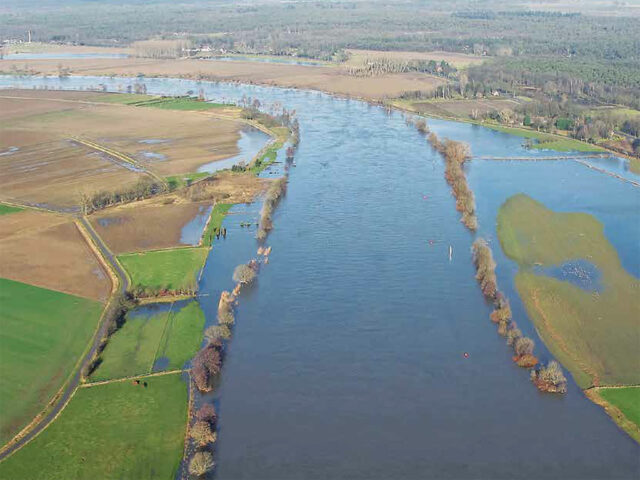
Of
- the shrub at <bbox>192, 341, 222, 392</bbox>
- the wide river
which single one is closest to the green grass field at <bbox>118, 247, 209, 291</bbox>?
the wide river

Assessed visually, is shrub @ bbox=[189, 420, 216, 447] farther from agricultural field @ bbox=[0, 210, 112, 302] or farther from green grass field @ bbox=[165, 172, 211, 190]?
green grass field @ bbox=[165, 172, 211, 190]

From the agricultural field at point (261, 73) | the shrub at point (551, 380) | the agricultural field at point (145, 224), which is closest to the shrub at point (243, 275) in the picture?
the agricultural field at point (145, 224)

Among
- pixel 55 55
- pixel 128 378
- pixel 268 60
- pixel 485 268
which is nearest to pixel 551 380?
pixel 485 268

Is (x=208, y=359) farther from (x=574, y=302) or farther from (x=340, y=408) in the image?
(x=574, y=302)

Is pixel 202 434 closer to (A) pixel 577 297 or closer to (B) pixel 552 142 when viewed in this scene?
(A) pixel 577 297

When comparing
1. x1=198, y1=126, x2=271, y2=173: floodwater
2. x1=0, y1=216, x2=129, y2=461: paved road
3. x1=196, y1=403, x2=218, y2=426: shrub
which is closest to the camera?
x1=0, y1=216, x2=129, y2=461: paved road

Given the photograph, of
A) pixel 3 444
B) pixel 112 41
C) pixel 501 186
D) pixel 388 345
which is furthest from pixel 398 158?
pixel 112 41
